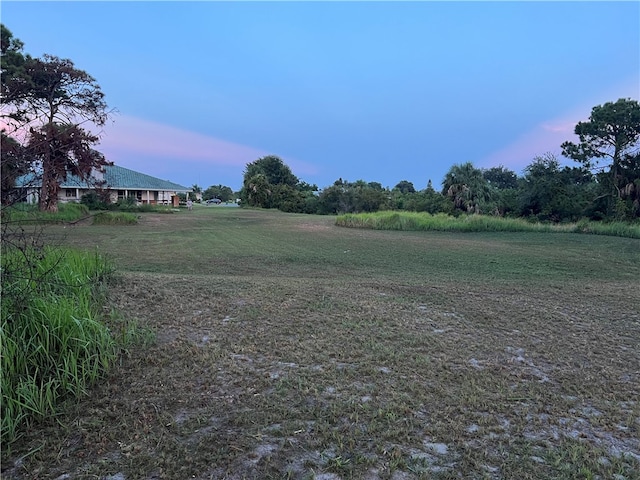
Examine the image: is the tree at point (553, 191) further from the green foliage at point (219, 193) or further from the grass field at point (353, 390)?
the green foliage at point (219, 193)

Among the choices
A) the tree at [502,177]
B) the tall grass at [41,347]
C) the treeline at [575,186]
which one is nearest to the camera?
the tall grass at [41,347]

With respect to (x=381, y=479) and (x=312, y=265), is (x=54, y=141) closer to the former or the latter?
(x=381, y=479)

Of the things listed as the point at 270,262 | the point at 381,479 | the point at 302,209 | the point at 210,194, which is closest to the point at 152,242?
the point at 270,262

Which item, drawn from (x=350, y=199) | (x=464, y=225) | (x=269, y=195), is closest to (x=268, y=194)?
(x=269, y=195)

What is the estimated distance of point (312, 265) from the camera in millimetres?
8219

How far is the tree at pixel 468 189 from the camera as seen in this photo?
1049 inches

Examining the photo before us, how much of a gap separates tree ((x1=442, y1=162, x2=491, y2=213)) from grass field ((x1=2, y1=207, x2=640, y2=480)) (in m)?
22.3

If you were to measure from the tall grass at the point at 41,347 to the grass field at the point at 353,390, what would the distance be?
12 cm

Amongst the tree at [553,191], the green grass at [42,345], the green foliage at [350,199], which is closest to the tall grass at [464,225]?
the tree at [553,191]

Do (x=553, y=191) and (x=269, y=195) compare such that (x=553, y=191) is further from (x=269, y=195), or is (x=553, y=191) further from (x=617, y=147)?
(x=269, y=195)

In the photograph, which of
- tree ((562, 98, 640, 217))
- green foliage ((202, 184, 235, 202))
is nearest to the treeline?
tree ((562, 98, 640, 217))

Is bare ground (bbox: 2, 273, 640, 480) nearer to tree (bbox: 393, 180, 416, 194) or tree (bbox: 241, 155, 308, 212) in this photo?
tree (bbox: 241, 155, 308, 212)

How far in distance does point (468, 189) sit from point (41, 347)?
27267mm

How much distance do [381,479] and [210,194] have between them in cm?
8319
